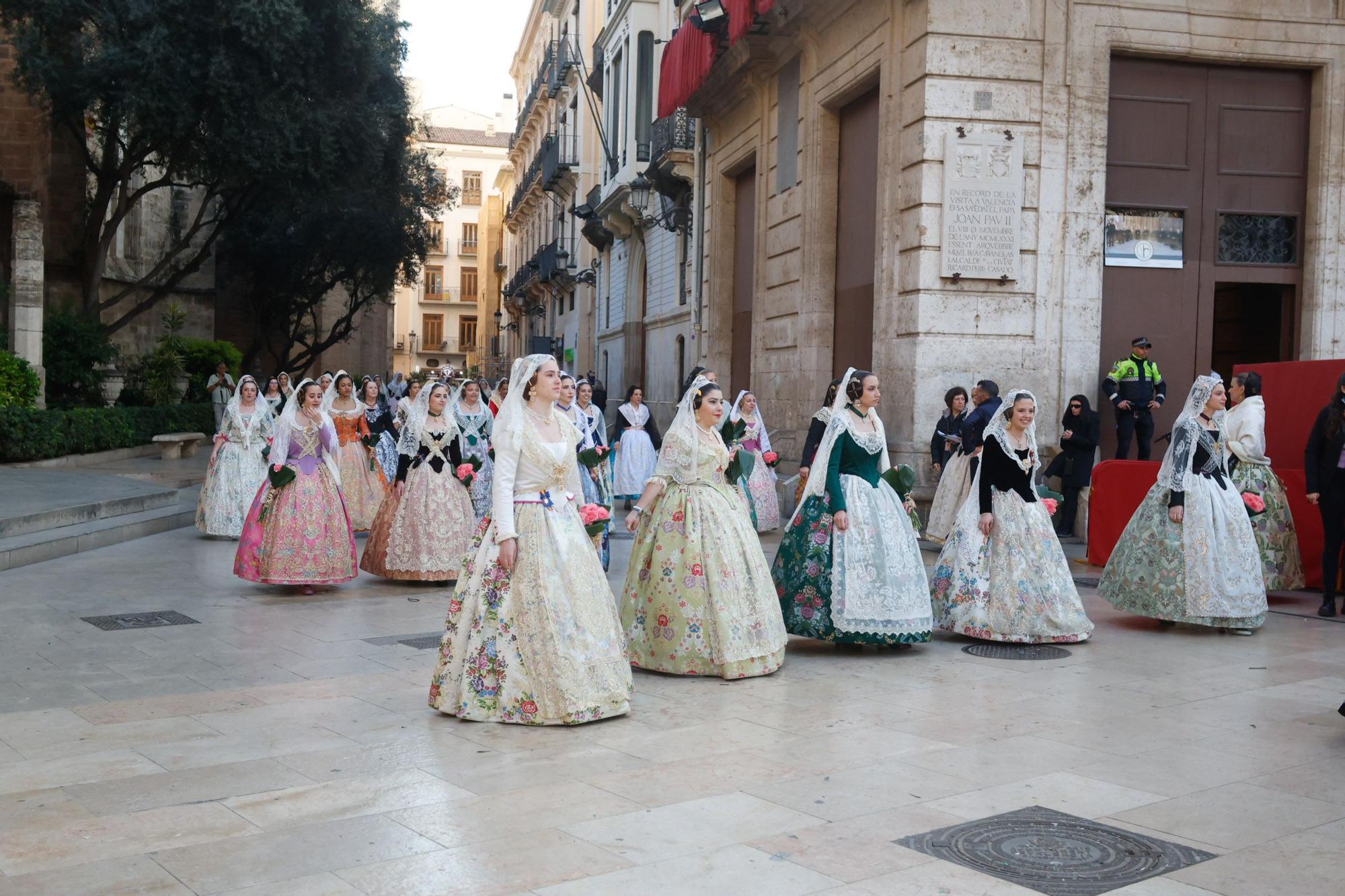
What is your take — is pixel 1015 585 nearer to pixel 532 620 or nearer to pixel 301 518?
pixel 532 620

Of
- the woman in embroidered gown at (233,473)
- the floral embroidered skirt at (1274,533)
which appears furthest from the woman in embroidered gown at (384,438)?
the floral embroidered skirt at (1274,533)

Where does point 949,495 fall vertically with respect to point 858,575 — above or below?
above

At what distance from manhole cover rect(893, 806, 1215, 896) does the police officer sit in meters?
9.27

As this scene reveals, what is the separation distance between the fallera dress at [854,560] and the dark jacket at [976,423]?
13.6ft

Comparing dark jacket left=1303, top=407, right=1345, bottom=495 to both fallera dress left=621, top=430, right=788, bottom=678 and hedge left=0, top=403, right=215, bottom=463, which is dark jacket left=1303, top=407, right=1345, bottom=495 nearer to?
fallera dress left=621, top=430, right=788, bottom=678

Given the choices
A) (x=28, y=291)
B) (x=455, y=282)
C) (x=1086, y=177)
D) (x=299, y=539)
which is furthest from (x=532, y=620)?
(x=455, y=282)

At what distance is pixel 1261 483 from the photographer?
10.1 metres

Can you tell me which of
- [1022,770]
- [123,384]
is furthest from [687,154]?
[1022,770]

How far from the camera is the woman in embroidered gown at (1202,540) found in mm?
8508

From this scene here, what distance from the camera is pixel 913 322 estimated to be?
13.2 metres

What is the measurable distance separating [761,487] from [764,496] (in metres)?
0.11

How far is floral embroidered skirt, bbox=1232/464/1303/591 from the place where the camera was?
10070 mm

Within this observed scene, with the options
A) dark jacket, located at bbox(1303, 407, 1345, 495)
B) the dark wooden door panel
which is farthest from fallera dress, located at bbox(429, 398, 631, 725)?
the dark wooden door panel

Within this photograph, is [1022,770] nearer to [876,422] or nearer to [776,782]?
[776,782]
